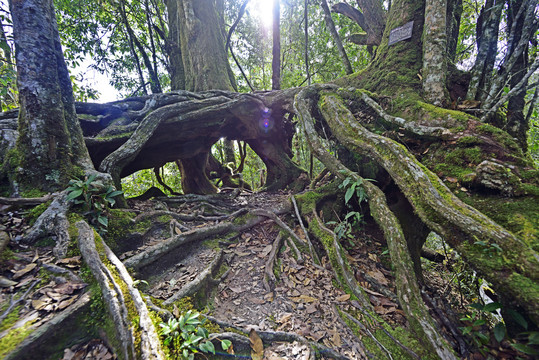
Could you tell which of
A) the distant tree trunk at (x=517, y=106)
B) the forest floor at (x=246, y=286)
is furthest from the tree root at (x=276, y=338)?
the distant tree trunk at (x=517, y=106)

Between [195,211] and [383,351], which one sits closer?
[383,351]

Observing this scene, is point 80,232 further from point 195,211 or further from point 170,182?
point 170,182

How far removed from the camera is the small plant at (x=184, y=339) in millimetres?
1583

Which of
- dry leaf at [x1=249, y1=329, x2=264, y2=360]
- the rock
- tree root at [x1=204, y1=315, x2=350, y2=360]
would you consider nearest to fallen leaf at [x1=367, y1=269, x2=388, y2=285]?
tree root at [x1=204, y1=315, x2=350, y2=360]

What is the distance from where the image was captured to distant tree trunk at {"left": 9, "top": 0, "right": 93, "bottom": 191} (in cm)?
272

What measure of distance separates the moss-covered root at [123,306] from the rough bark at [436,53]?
14.8ft

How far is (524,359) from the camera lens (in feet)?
5.67

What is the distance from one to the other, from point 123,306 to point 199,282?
3.28ft

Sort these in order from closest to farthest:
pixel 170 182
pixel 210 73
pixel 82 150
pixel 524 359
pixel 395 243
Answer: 1. pixel 524 359
2. pixel 395 243
3. pixel 82 150
4. pixel 210 73
5. pixel 170 182

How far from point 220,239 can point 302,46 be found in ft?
31.7

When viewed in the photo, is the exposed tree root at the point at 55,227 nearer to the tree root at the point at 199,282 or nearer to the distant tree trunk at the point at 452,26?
the tree root at the point at 199,282

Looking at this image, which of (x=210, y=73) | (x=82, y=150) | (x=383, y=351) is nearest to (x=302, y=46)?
(x=210, y=73)

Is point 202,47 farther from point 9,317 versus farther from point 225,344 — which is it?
point 225,344

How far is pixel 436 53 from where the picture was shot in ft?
11.5
